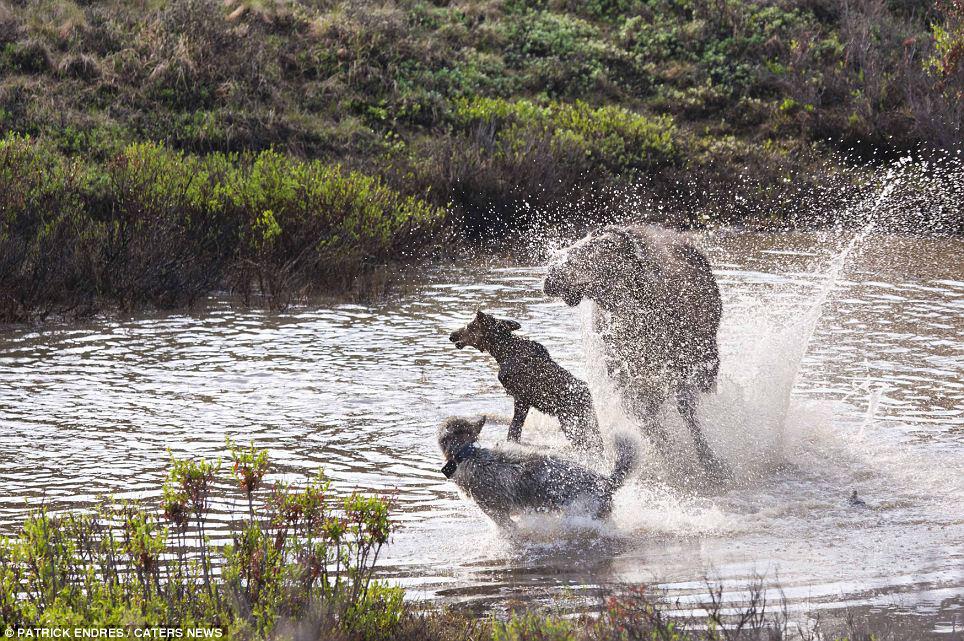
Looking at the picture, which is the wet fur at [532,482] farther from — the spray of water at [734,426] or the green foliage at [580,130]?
the green foliage at [580,130]

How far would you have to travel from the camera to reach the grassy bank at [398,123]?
12297 millimetres

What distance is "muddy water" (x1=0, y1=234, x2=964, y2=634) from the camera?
5316mm

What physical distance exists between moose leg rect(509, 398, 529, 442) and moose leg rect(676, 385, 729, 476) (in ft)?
3.11

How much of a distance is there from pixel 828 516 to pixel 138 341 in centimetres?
624

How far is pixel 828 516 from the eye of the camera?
6.09 metres

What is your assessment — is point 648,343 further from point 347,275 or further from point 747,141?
point 747,141

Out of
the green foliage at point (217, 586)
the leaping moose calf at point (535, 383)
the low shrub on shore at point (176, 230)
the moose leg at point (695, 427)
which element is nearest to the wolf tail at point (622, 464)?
the leaping moose calf at point (535, 383)

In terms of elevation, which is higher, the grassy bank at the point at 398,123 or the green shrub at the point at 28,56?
the green shrub at the point at 28,56

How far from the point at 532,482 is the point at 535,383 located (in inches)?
45.4

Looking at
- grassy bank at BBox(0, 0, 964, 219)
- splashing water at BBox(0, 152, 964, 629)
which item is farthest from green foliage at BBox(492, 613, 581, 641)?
grassy bank at BBox(0, 0, 964, 219)

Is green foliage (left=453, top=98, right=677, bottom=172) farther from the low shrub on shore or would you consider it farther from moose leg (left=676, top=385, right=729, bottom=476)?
moose leg (left=676, top=385, right=729, bottom=476)

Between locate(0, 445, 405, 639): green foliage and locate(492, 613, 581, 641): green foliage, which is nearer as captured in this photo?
locate(492, 613, 581, 641): green foliage

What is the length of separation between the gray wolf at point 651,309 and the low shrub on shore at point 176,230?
5.43m

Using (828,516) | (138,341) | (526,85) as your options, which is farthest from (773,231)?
(828,516)
